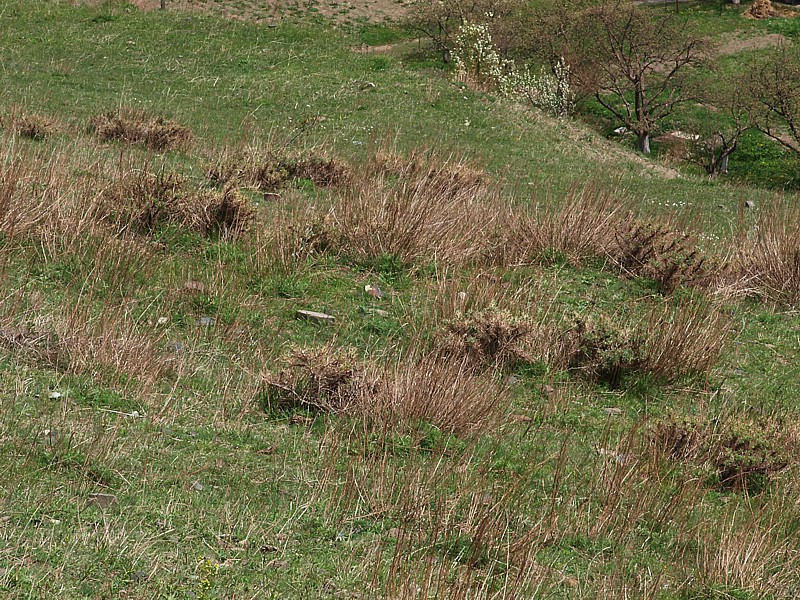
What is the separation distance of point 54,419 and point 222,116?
45.1ft

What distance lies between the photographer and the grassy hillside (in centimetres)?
405

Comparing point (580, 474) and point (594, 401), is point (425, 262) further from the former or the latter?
point (580, 474)

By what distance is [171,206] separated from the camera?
9.18 m

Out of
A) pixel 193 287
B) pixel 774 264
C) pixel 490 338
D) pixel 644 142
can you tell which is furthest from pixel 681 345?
pixel 644 142

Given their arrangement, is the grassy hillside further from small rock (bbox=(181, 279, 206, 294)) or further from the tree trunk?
the tree trunk

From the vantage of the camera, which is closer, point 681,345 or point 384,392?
point 384,392

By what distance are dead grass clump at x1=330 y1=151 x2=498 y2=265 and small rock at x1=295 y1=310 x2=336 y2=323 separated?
136cm

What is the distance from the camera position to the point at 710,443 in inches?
232

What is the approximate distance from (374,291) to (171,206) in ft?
7.16

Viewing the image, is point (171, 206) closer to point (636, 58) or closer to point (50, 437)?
Result: point (50, 437)

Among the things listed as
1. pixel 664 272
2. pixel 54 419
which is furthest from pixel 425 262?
pixel 54 419

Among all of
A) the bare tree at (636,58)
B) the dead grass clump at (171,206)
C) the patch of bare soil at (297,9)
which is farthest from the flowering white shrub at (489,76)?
the dead grass clump at (171,206)

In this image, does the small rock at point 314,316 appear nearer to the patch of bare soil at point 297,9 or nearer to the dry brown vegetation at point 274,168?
the dry brown vegetation at point 274,168

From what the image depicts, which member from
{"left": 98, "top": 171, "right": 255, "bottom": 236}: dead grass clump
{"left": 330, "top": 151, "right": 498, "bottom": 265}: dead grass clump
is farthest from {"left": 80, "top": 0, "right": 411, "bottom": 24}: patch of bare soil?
{"left": 330, "top": 151, "right": 498, "bottom": 265}: dead grass clump
